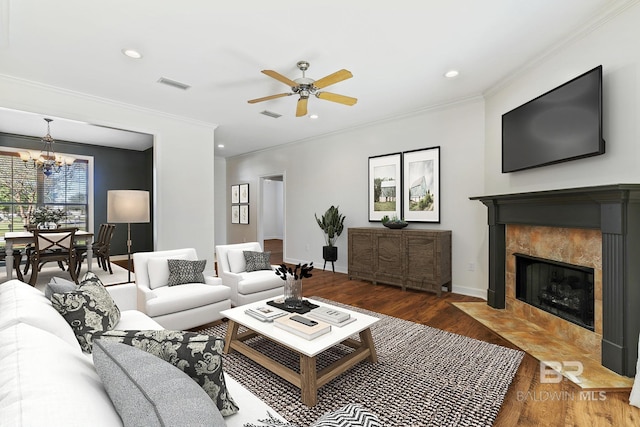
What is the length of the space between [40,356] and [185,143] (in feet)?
15.2

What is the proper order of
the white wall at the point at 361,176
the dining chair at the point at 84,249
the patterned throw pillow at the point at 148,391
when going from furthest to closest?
the dining chair at the point at 84,249 < the white wall at the point at 361,176 < the patterned throw pillow at the point at 148,391

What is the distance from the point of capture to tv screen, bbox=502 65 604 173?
2.50 meters

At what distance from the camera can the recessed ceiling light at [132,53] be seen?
2.86 meters

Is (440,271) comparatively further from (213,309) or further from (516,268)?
(213,309)

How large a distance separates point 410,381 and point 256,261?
2.34 m

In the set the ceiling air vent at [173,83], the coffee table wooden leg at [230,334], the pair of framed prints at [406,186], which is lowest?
the coffee table wooden leg at [230,334]

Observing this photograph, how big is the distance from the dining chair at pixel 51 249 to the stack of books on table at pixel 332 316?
459 centimetres

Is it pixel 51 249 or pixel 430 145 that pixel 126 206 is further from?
pixel 430 145

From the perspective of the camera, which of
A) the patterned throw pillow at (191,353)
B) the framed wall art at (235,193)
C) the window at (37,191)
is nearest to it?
the patterned throw pillow at (191,353)

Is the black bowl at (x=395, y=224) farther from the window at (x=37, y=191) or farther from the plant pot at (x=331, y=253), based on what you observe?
the window at (x=37, y=191)

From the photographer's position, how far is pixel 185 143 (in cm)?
495

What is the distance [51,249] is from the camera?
15.6ft

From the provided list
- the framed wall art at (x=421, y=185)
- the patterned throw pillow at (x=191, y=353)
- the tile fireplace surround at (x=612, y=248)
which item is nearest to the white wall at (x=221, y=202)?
the framed wall art at (x=421, y=185)

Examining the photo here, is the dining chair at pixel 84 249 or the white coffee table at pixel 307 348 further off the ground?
the dining chair at pixel 84 249
